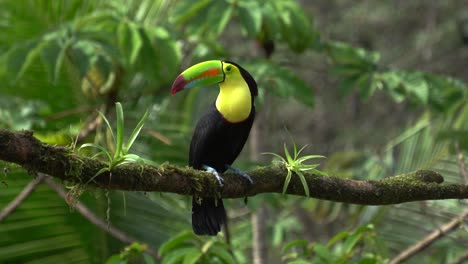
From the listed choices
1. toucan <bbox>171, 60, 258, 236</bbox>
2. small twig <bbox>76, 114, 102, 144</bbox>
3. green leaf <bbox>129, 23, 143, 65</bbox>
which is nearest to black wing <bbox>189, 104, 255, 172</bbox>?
toucan <bbox>171, 60, 258, 236</bbox>

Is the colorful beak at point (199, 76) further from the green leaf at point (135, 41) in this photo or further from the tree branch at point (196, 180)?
the green leaf at point (135, 41)

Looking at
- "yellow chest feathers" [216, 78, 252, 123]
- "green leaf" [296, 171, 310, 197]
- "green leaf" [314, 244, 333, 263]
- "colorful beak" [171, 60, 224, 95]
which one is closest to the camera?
"green leaf" [296, 171, 310, 197]

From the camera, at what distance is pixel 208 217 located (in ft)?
10.7

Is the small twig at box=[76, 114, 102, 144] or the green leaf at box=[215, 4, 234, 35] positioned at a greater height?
the green leaf at box=[215, 4, 234, 35]

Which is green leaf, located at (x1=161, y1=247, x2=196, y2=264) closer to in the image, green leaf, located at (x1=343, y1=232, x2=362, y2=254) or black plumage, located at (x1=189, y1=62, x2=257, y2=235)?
black plumage, located at (x1=189, y1=62, x2=257, y2=235)

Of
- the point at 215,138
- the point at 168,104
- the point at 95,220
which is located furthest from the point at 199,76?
the point at 168,104

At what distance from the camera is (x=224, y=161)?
3.63 metres

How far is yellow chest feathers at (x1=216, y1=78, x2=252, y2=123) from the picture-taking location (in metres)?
3.31

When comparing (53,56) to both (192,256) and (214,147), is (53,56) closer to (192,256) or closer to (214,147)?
(214,147)

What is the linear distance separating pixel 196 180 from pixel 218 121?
814mm

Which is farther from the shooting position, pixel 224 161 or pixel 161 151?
pixel 161 151

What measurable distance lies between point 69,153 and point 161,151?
8.00 feet

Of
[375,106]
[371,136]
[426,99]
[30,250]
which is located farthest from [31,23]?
[375,106]

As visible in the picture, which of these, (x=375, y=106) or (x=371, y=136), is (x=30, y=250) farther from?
(x=375, y=106)
